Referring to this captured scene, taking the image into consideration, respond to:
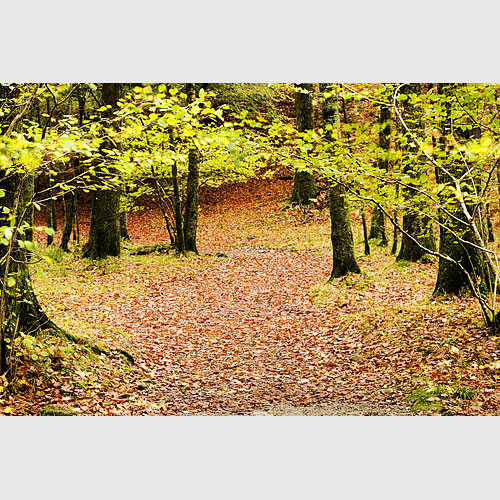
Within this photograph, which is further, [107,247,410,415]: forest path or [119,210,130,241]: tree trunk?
[119,210,130,241]: tree trunk

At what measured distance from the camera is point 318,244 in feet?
45.4

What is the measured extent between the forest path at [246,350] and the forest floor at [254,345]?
20 millimetres

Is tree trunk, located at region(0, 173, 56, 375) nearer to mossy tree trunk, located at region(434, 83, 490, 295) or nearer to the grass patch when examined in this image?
the grass patch

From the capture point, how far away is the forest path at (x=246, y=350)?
15.3ft

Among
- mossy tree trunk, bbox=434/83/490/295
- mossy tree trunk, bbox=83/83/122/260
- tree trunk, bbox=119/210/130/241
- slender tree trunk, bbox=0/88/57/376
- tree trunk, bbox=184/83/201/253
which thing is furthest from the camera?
tree trunk, bbox=119/210/130/241

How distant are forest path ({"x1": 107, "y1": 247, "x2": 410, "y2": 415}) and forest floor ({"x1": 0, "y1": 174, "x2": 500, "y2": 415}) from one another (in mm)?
20

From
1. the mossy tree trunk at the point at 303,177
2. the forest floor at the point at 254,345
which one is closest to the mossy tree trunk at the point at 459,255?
the forest floor at the point at 254,345

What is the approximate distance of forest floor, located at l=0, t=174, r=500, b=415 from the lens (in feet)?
14.1

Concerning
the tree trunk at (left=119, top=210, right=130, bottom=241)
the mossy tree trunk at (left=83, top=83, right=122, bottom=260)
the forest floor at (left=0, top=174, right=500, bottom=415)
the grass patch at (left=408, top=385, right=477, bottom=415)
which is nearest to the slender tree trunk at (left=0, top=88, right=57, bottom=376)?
the forest floor at (left=0, top=174, right=500, bottom=415)

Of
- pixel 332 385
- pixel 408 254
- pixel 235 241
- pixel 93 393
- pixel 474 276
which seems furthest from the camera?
pixel 235 241

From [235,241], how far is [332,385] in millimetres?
10906

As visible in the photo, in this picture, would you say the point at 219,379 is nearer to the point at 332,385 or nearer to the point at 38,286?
the point at 332,385
